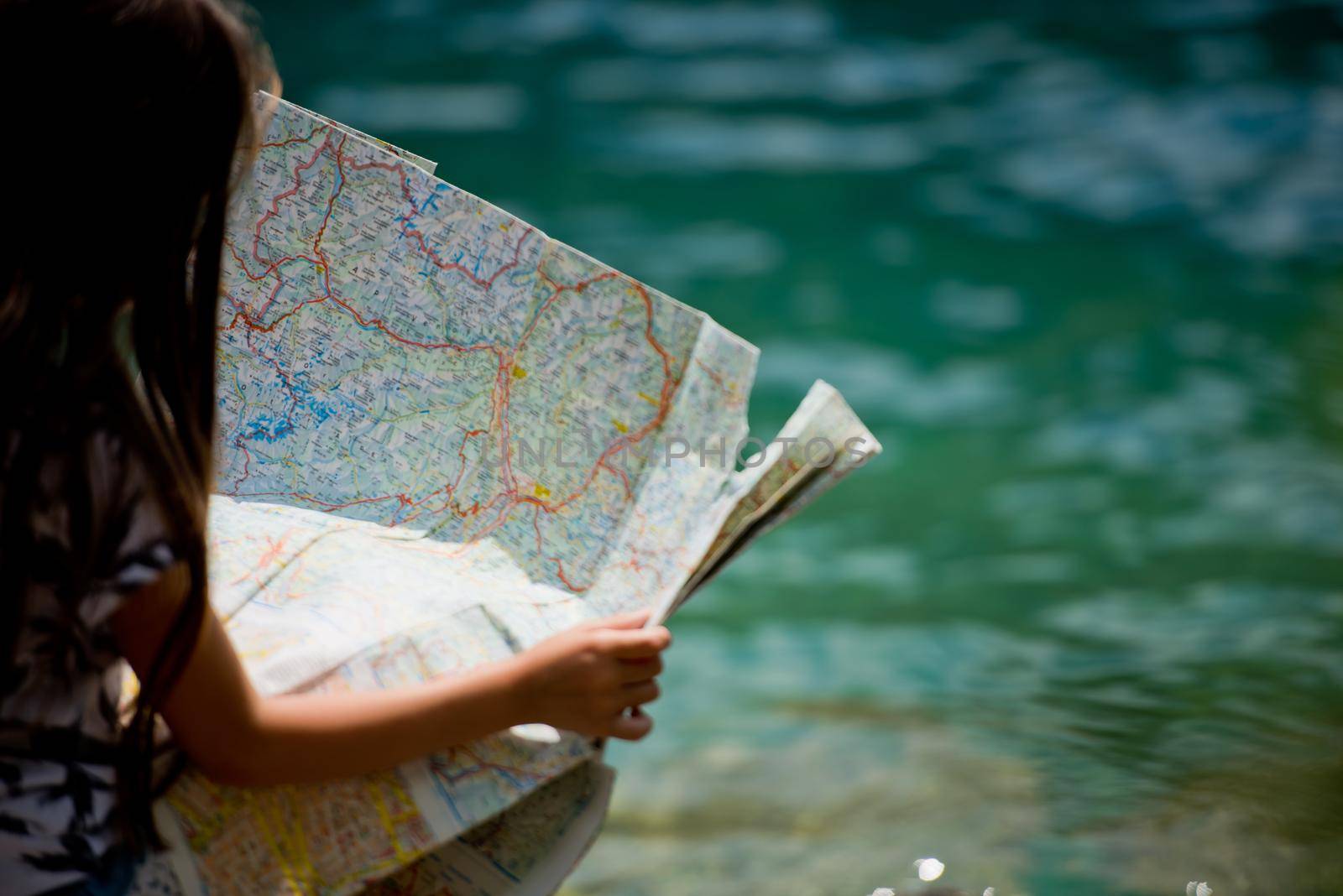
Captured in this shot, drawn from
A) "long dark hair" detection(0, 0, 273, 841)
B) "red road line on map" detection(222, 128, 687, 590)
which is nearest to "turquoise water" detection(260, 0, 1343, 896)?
"red road line on map" detection(222, 128, 687, 590)

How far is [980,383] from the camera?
4895mm

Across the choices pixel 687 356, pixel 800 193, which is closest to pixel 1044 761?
pixel 687 356

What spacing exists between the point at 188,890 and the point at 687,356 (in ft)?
2.02

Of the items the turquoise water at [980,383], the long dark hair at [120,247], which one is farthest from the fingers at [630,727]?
the turquoise water at [980,383]

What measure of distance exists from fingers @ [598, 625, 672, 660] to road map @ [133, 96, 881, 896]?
0.08 ft

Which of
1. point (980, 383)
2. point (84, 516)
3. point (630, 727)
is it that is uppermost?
point (980, 383)

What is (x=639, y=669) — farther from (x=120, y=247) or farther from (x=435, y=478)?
(x=120, y=247)

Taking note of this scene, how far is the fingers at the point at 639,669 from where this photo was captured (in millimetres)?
1049

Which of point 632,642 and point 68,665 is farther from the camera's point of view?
point 632,642

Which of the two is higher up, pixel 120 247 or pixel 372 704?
pixel 120 247

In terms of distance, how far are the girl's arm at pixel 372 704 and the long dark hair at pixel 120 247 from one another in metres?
0.02

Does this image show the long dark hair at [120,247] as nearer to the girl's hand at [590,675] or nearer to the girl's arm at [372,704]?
the girl's arm at [372,704]

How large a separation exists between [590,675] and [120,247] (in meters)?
0.48

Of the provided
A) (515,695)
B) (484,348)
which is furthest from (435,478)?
(515,695)
